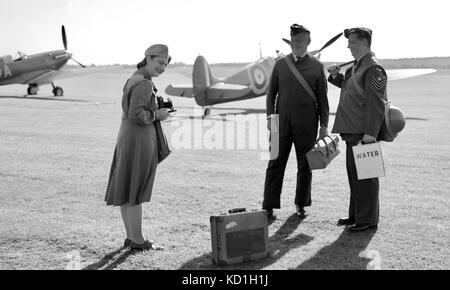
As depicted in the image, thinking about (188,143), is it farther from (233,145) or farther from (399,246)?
(399,246)

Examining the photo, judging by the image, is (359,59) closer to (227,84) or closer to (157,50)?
(157,50)

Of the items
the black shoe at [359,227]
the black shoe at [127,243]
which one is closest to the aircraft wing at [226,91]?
the black shoe at [359,227]

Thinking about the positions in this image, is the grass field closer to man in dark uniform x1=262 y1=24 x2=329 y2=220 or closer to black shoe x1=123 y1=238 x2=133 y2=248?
black shoe x1=123 y1=238 x2=133 y2=248

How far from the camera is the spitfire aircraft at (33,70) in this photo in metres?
29.1

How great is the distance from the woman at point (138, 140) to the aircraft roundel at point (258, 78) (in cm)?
1726

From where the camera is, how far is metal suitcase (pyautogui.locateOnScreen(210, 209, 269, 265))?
13.0ft

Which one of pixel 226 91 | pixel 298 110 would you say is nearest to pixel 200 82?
pixel 226 91

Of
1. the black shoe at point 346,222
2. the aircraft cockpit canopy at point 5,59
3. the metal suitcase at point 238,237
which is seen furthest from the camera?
the aircraft cockpit canopy at point 5,59

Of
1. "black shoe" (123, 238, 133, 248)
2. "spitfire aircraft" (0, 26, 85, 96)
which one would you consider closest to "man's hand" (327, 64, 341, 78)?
"black shoe" (123, 238, 133, 248)

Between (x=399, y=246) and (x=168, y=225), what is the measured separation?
2.31 metres

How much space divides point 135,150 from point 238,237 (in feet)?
3.70

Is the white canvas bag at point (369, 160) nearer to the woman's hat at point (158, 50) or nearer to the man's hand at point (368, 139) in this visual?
the man's hand at point (368, 139)
